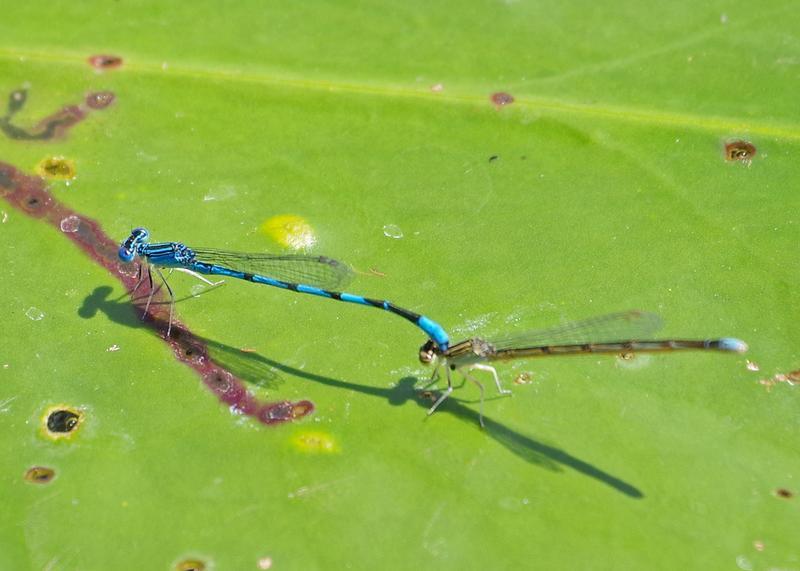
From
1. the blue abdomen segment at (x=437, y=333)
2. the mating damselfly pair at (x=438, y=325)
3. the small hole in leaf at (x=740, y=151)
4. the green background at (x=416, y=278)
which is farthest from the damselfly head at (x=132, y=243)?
the small hole in leaf at (x=740, y=151)

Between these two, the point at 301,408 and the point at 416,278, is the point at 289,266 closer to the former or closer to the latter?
the point at 416,278

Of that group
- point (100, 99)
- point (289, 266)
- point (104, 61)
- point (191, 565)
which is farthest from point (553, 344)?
point (104, 61)

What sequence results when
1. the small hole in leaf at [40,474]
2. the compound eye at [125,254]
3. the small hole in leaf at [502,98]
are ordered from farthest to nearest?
the small hole in leaf at [502,98] < the compound eye at [125,254] < the small hole in leaf at [40,474]

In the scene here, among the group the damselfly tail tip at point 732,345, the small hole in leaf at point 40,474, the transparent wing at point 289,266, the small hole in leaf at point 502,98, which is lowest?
the small hole in leaf at point 40,474

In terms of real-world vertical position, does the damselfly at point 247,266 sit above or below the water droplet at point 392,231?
below

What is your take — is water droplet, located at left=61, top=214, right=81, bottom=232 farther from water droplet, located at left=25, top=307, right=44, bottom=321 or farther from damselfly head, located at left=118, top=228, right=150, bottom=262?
water droplet, located at left=25, top=307, right=44, bottom=321

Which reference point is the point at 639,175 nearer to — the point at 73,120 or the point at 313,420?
the point at 313,420

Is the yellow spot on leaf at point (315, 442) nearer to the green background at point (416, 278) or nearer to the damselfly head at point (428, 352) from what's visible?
the green background at point (416, 278)

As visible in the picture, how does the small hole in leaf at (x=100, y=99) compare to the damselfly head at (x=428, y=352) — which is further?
the small hole in leaf at (x=100, y=99)
